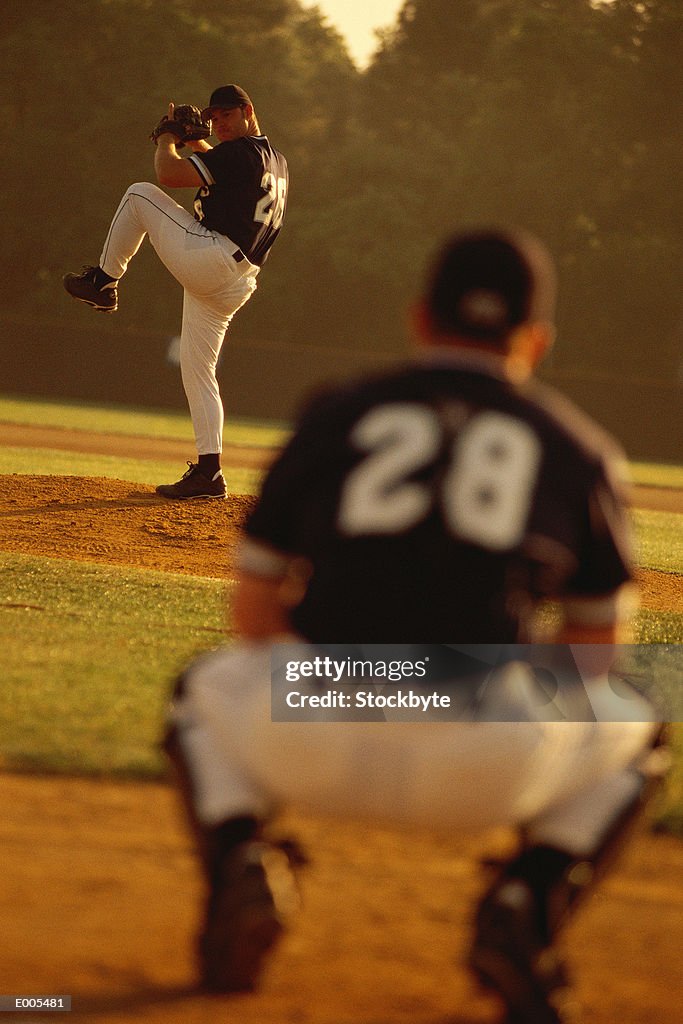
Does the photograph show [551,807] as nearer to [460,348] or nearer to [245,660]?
[245,660]

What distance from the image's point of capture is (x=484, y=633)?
238 centimetres

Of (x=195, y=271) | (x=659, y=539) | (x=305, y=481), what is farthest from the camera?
(x=659, y=539)

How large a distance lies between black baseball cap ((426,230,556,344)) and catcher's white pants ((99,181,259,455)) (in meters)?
5.07

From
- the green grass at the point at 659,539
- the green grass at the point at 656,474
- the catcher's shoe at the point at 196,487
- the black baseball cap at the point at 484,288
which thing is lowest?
the green grass at the point at 656,474

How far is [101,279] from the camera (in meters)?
7.74

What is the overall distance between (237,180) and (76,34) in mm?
38527

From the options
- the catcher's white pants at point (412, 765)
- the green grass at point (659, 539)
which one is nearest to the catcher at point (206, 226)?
the green grass at point (659, 539)

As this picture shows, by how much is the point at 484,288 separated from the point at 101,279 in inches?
221

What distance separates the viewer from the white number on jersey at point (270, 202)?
755 cm

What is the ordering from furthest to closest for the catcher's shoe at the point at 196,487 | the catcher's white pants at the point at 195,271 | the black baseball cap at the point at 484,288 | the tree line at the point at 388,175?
the tree line at the point at 388,175, the catcher's shoe at the point at 196,487, the catcher's white pants at the point at 195,271, the black baseball cap at the point at 484,288

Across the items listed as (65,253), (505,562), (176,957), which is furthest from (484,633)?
(65,253)

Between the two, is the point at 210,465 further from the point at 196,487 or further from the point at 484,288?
the point at 484,288

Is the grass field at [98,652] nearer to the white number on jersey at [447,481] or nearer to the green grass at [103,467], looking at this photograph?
the white number on jersey at [447,481]

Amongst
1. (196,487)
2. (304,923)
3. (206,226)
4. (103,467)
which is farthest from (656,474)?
(304,923)
